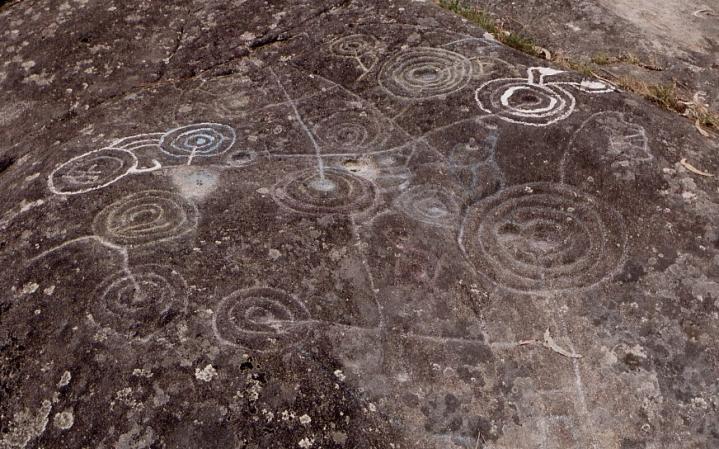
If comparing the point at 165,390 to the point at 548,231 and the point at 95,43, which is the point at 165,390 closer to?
the point at 548,231

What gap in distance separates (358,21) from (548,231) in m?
2.04

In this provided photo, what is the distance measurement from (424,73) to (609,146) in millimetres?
1088

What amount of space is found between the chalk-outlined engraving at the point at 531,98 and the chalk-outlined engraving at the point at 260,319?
57.9 inches

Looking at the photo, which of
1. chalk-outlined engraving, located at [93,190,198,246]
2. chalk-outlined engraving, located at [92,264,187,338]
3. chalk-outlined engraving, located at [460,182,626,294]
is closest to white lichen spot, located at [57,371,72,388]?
chalk-outlined engraving, located at [92,264,187,338]

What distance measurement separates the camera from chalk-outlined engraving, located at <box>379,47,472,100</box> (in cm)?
345

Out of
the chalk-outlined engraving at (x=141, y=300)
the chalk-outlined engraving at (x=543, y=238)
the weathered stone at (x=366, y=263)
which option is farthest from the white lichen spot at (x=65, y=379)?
the chalk-outlined engraving at (x=543, y=238)

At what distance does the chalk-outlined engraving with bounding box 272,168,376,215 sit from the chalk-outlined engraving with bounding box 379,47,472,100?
28.0 inches

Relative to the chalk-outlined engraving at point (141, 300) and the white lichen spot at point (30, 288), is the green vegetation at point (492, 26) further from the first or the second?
the white lichen spot at point (30, 288)

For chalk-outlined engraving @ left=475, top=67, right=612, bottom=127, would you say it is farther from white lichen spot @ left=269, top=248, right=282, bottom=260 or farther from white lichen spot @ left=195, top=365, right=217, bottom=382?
white lichen spot @ left=195, top=365, right=217, bottom=382

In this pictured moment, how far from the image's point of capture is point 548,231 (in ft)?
8.87

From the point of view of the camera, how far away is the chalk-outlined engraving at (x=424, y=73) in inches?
136

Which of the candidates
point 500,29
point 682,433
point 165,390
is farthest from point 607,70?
point 165,390

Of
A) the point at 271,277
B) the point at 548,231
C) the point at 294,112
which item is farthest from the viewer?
the point at 294,112

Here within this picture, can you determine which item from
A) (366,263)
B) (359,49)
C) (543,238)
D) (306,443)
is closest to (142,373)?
(306,443)
